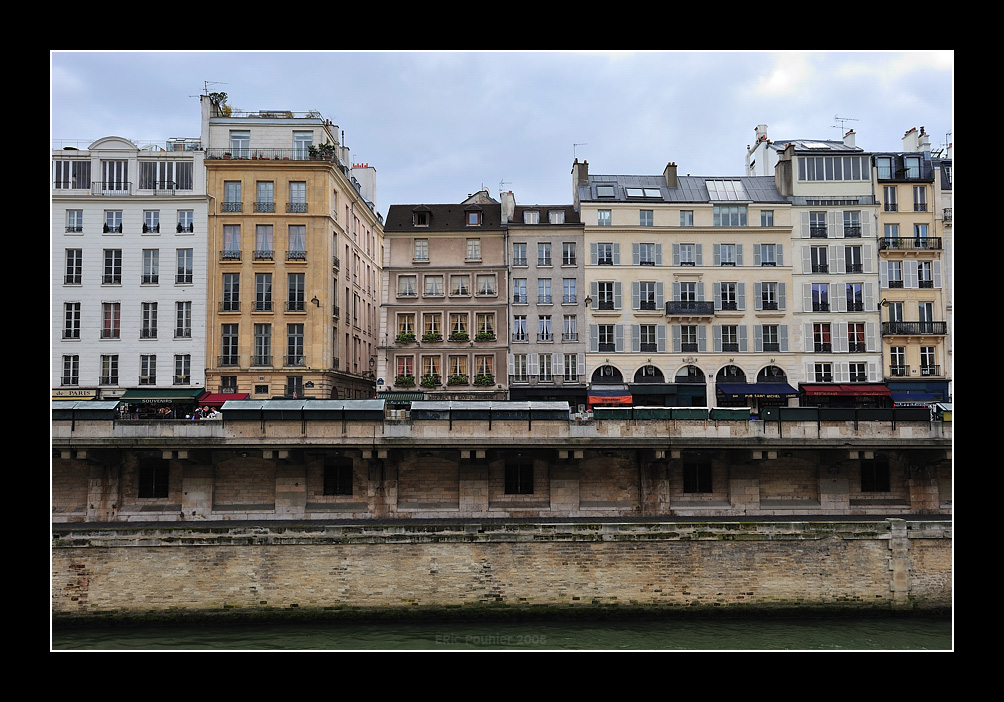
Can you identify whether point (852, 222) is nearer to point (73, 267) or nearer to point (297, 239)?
point (297, 239)

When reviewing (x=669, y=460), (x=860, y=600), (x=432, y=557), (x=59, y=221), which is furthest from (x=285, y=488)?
(x=59, y=221)

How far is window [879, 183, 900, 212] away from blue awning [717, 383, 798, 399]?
12.6m

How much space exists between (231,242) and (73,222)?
820cm

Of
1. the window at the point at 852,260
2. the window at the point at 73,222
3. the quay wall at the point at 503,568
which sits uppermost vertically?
the window at the point at 73,222

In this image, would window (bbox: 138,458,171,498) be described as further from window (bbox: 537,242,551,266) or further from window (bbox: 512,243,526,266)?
window (bbox: 537,242,551,266)

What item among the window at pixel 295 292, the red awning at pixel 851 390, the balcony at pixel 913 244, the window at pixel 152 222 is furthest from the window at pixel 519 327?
the balcony at pixel 913 244

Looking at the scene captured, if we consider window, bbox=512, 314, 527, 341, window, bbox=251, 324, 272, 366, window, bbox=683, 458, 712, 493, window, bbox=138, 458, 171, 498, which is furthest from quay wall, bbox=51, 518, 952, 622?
window, bbox=512, 314, 527, 341

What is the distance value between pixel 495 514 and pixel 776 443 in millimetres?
10557

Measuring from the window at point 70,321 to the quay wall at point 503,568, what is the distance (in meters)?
20.7

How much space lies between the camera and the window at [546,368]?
4600 cm

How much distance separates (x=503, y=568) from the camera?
24.3 meters

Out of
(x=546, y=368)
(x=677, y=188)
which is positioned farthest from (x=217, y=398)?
(x=677, y=188)

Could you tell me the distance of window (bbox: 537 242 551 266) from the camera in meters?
46.8

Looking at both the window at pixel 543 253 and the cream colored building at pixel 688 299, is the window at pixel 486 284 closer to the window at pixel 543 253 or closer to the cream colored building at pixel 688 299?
the window at pixel 543 253
